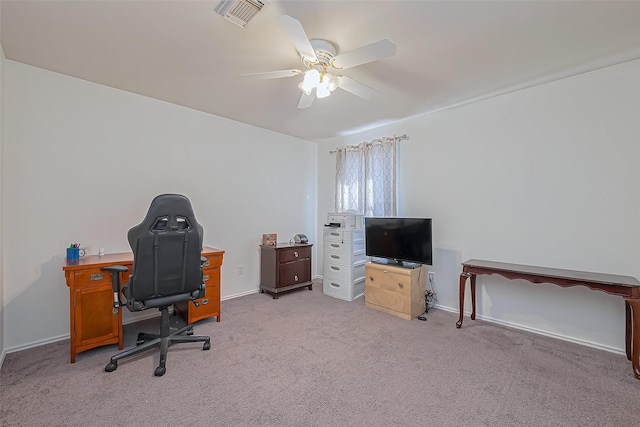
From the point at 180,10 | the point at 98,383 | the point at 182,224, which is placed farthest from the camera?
the point at 182,224

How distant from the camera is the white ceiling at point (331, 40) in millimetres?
1691

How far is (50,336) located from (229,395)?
6.64ft

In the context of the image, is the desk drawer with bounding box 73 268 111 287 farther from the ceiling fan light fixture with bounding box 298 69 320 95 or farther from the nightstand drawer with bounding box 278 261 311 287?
the ceiling fan light fixture with bounding box 298 69 320 95

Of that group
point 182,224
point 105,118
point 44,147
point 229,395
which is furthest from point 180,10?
point 229,395

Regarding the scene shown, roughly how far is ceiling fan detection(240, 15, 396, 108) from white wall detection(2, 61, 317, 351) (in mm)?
1703

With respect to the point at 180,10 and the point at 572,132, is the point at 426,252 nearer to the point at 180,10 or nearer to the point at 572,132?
the point at 572,132

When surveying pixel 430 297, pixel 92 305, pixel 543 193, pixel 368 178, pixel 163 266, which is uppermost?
pixel 368 178

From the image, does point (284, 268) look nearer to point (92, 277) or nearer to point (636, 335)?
point (92, 277)

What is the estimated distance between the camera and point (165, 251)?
2111mm

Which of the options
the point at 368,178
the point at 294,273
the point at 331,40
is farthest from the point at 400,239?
the point at 331,40

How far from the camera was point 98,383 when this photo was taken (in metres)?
1.87

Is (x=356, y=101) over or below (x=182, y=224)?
over

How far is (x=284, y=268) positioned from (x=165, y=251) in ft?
6.36

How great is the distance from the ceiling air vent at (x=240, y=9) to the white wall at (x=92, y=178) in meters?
1.91
